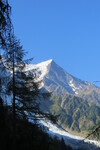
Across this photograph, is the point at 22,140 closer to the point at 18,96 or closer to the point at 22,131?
the point at 22,131

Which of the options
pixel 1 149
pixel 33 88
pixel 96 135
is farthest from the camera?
pixel 33 88

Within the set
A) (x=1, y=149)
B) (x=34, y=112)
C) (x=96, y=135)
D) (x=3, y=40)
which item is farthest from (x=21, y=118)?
(x=3, y=40)

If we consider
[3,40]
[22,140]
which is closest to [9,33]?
[3,40]

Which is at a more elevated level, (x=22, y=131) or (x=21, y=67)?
(x=21, y=67)

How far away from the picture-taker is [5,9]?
15.4ft

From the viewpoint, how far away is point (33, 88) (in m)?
18.4

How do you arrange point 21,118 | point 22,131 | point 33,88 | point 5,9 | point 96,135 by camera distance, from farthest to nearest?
point 22,131
point 33,88
point 21,118
point 96,135
point 5,9

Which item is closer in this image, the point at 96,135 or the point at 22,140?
the point at 96,135

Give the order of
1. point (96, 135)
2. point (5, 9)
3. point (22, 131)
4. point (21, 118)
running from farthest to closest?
point (22, 131) → point (21, 118) → point (96, 135) → point (5, 9)

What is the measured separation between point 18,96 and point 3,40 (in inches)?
515

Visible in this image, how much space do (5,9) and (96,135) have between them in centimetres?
365

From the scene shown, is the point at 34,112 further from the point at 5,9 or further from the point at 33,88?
the point at 5,9

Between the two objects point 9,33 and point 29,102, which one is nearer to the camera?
point 9,33

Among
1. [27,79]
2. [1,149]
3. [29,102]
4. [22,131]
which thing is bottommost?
[1,149]
